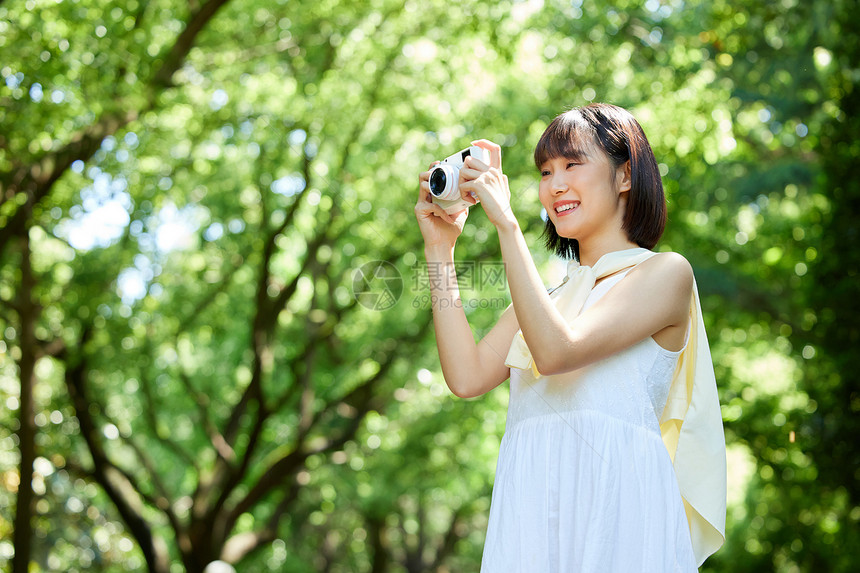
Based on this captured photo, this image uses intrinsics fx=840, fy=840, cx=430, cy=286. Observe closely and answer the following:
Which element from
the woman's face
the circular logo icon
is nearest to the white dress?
the woman's face

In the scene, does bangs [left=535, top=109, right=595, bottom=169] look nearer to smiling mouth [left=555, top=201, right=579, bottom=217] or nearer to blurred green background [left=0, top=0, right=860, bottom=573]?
smiling mouth [left=555, top=201, right=579, bottom=217]

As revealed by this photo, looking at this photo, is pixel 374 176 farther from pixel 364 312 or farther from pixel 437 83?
pixel 364 312

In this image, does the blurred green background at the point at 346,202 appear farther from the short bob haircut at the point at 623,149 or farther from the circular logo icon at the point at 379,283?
the short bob haircut at the point at 623,149

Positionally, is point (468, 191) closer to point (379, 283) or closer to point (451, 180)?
point (451, 180)

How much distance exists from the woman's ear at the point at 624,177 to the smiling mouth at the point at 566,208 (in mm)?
104

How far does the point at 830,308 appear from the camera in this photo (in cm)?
845

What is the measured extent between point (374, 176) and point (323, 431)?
393 cm

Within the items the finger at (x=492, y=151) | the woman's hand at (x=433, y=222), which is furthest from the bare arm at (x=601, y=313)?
the woman's hand at (x=433, y=222)

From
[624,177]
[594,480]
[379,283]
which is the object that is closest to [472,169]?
[624,177]

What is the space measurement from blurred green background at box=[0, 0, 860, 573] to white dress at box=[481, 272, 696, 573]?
4.12 m

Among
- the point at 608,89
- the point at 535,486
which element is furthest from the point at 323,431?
the point at 535,486

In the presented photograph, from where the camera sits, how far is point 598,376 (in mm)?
1660

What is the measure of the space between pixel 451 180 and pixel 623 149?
0.37 meters

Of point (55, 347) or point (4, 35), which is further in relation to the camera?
point (55, 347)
